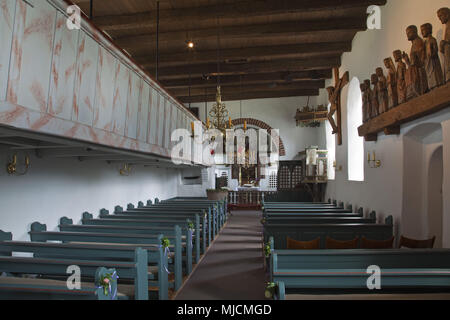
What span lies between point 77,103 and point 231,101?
13.7 metres

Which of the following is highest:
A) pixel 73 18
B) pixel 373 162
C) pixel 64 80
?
pixel 73 18

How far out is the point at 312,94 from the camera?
1541cm

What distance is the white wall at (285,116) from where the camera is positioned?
16.5 meters

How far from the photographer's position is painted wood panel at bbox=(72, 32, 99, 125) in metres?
4.14

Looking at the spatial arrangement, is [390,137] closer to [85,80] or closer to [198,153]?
[85,80]

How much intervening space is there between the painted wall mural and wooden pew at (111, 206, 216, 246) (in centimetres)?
189

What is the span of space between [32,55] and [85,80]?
94 cm

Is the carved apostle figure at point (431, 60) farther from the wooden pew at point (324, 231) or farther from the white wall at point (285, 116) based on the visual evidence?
the white wall at point (285, 116)

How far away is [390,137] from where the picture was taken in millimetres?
6727

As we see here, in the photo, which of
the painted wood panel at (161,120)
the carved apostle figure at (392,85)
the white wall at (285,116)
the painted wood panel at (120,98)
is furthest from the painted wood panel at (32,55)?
the white wall at (285,116)

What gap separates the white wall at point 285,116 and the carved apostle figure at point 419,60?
1125 cm

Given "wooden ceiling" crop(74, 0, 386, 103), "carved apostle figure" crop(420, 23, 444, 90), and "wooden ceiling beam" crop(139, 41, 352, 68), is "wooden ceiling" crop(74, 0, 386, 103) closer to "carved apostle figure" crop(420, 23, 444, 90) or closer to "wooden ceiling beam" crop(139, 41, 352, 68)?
"wooden ceiling beam" crop(139, 41, 352, 68)

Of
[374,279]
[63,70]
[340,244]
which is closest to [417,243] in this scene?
[340,244]
